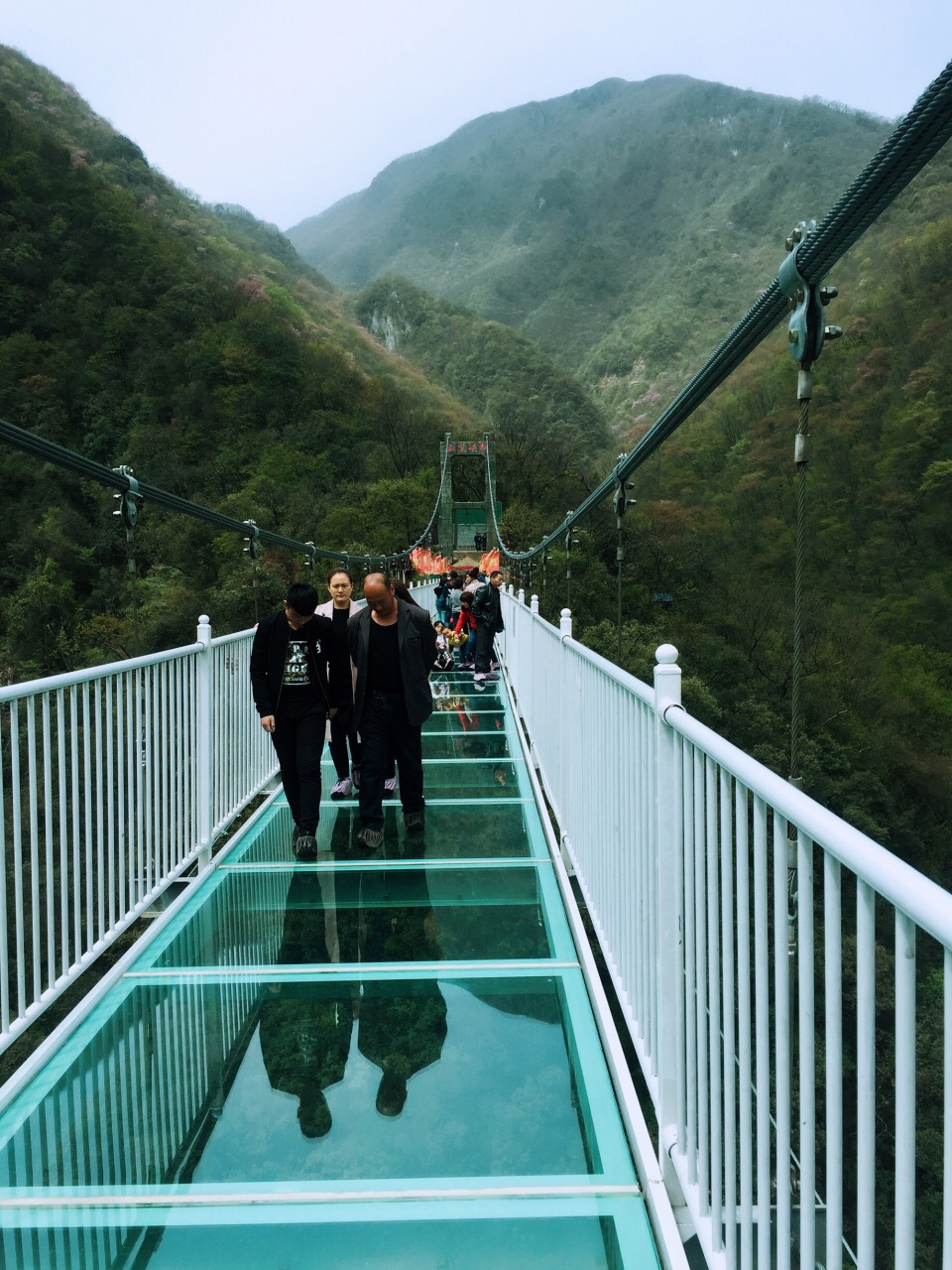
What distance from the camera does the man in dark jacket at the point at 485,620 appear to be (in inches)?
349

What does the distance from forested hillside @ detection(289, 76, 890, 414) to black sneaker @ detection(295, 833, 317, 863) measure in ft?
233

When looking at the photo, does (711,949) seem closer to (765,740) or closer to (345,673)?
(345,673)

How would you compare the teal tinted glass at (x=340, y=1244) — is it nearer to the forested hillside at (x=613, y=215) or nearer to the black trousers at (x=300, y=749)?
the black trousers at (x=300, y=749)

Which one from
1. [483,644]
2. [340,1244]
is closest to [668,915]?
[340,1244]

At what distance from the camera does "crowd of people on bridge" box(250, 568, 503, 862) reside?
3.76 meters

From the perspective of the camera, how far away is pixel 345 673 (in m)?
4.07

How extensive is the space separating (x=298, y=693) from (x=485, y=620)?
202 inches

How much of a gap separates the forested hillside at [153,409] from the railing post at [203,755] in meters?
27.1

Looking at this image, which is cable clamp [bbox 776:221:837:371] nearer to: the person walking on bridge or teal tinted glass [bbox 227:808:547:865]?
teal tinted glass [bbox 227:808:547:865]

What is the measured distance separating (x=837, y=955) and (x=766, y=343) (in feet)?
178

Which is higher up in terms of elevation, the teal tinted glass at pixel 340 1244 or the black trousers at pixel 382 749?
the black trousers at pixel 382 749

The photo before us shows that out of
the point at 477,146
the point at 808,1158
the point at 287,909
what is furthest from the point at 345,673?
the point at 477,146

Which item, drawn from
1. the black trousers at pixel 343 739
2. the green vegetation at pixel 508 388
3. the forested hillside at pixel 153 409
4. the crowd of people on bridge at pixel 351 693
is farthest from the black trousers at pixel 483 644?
the green vegetation at pixel 508 388

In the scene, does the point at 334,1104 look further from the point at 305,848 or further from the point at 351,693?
the point at 351,693
